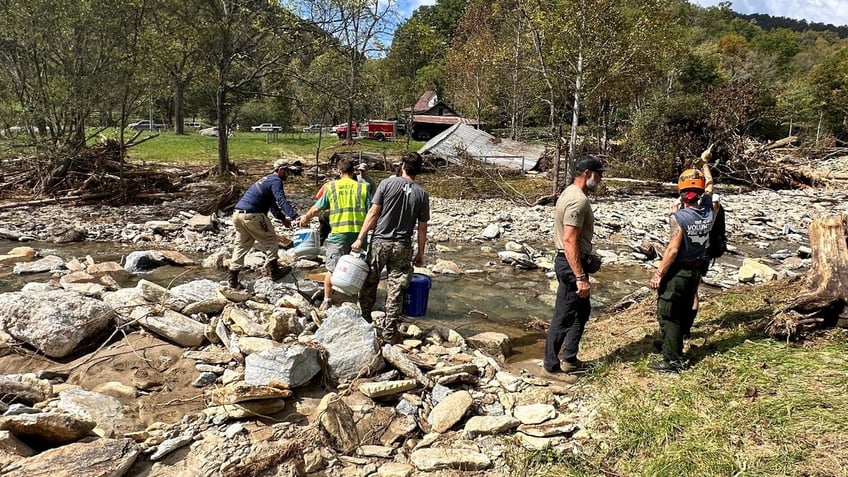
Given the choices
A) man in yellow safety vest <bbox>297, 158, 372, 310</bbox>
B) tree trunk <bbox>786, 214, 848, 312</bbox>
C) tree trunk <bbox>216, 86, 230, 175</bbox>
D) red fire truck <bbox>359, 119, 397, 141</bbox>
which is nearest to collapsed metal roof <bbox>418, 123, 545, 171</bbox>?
tree trunk <bbox>216, 86, 230, 175</bbox>

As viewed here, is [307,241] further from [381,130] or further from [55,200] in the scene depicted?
[381,130]

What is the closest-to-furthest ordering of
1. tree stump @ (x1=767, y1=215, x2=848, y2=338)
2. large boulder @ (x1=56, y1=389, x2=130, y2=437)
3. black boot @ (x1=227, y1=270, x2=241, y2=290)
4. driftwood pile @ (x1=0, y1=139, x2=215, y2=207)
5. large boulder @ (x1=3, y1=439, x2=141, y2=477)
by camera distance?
large boulder @ (x1=3, y1=439, x2=141, y2=477) < large boulder @ (x1=56, y1=389, x2=130, y2=437) < tree stump @ (x1=767, y1=215, x2=848, y2=338) < black boot @ (x1=227, y1=270, x2=241, y2=290) < driftwood pile @ (x1=0, y1=139, x2=215, y2=207)

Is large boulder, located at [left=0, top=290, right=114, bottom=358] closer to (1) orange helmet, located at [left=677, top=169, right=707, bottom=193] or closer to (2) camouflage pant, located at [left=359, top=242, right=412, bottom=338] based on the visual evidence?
(2) camouflage pant, located at [left=359, top=242, right=412, bottom=338]

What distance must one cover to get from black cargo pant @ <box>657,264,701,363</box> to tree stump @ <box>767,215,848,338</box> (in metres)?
0.97

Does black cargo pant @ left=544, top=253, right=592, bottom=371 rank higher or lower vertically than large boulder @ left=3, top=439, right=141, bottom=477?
higher

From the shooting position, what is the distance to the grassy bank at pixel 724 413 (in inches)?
120

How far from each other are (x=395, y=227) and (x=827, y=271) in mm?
3995

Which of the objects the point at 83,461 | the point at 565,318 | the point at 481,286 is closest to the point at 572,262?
the point at 565,318

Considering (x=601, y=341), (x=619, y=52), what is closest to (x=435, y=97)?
(x=619, y=52)

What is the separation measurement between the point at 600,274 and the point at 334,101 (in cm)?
1424

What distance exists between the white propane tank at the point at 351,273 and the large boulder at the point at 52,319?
2173 mm

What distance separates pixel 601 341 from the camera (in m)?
5.52

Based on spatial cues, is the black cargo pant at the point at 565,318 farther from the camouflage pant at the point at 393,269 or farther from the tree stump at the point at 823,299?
the tree stump at the point at 823,299

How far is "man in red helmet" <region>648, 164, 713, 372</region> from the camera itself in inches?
164
